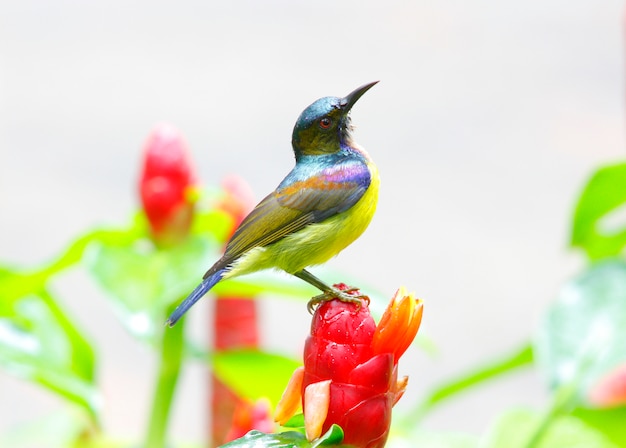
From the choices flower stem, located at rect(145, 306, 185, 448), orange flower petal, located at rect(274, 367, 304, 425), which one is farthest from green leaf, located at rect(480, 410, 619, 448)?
orange flower petal, located at rect(274, 367, 304, 425)

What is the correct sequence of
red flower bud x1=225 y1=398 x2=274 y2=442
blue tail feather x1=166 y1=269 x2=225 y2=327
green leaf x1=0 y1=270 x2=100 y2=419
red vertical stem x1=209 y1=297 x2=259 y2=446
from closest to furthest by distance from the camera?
1. blue tail feather x1=166 y1=269 x2=225 y2=327
2. red flower bud x1=225 y1=398 x2=274 y2=442
3. green leaf x1=0 y1=270 x2=100 y2=419
4. red vertical stem x1=209 y1=297 x2=259 y2=446

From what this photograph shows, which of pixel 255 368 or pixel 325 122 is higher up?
pixel 325 122

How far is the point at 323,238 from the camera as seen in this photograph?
0.65 m

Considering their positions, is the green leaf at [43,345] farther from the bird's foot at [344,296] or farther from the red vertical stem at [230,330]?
the bird's foot at [344,296]

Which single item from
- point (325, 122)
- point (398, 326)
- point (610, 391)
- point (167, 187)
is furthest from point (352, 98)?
point (610, 391)

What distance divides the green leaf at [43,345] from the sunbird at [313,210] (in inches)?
23.3

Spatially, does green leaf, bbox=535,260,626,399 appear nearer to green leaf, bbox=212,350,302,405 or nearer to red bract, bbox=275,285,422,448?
green leaf, bbox=212,350,302,405

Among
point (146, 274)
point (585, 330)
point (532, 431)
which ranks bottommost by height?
point (532, 431)

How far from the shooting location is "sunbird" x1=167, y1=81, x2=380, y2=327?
0.62m

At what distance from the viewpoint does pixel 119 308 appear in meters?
1.11

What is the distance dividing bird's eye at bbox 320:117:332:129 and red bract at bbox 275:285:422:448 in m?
0.10

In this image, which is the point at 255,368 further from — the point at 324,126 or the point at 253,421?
the point at 324,126

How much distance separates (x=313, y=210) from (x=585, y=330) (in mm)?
565

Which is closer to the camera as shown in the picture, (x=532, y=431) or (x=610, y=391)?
(x=532, y=431)
